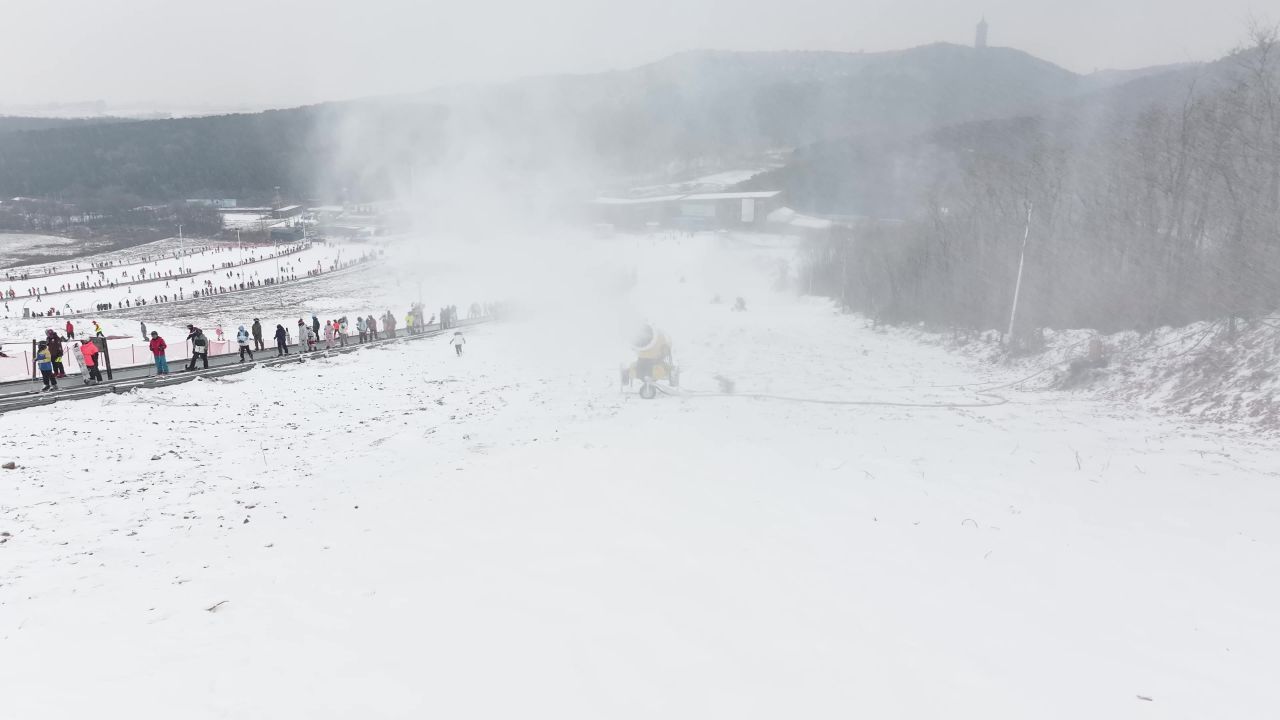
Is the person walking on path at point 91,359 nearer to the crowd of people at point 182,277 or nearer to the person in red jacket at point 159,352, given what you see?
the person in red jacket at point 159,352

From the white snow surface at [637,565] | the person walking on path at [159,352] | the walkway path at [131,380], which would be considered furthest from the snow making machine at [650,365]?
the person walking on path at [159,352]

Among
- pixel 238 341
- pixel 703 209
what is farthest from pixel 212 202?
pixel 238 341

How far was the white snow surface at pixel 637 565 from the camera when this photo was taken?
15.7 ft

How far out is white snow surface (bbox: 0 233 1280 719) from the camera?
480cm

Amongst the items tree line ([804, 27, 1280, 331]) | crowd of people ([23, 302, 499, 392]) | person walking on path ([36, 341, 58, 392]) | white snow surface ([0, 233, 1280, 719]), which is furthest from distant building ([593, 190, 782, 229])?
white snow surface ([0, 233, 1280, 719])

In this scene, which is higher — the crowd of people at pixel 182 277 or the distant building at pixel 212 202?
the distant building at pixel 212 202

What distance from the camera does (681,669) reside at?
504cm

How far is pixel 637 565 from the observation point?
6.77m

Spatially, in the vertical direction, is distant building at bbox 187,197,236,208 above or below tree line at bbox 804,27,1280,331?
above

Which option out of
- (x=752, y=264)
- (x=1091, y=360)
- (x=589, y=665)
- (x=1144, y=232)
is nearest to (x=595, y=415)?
(x=589, y=665)

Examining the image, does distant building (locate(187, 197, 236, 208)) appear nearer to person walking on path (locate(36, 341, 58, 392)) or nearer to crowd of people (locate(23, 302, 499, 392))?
crowd of people (locate(23, 302, 499, 392))

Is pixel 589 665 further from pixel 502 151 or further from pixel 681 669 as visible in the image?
pixel 502 151

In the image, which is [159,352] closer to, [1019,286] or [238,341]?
[238,341]

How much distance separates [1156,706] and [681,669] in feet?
11.5
